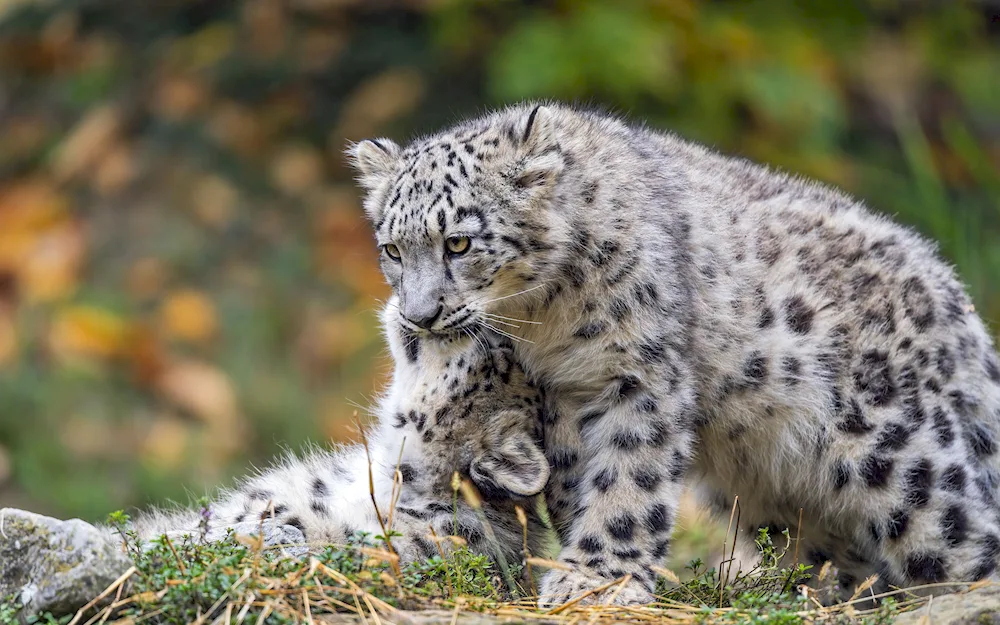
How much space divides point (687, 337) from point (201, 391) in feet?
21.5

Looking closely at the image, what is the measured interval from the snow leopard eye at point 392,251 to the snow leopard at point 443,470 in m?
0.29

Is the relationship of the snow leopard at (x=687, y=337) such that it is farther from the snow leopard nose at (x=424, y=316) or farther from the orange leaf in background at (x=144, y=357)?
the orange leaf in background at (x=144, y=357)

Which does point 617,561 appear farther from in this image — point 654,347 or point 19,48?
point 19,48

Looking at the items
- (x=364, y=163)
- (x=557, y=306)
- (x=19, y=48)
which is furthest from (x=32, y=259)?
(x=557, y=306)

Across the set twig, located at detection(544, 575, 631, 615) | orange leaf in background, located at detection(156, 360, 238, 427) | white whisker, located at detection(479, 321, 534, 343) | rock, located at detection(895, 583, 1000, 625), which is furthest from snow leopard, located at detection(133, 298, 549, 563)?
orange leaf in background, located at detection(156, 360, 238, 427)

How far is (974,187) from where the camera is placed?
45.4 ft

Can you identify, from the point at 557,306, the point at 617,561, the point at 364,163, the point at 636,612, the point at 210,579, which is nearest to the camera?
the point at 210,579

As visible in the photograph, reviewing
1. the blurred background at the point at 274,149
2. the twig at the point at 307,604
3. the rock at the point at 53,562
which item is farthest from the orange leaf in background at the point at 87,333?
the twig at the point at 307,604

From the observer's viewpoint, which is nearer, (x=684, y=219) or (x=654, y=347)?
(x=654, y=347)

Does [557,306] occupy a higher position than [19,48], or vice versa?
[19,48]

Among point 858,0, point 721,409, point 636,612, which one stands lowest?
point 636,612

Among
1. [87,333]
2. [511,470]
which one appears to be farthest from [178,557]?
[87,333]

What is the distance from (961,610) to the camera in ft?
16.8

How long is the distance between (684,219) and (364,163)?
176cm
